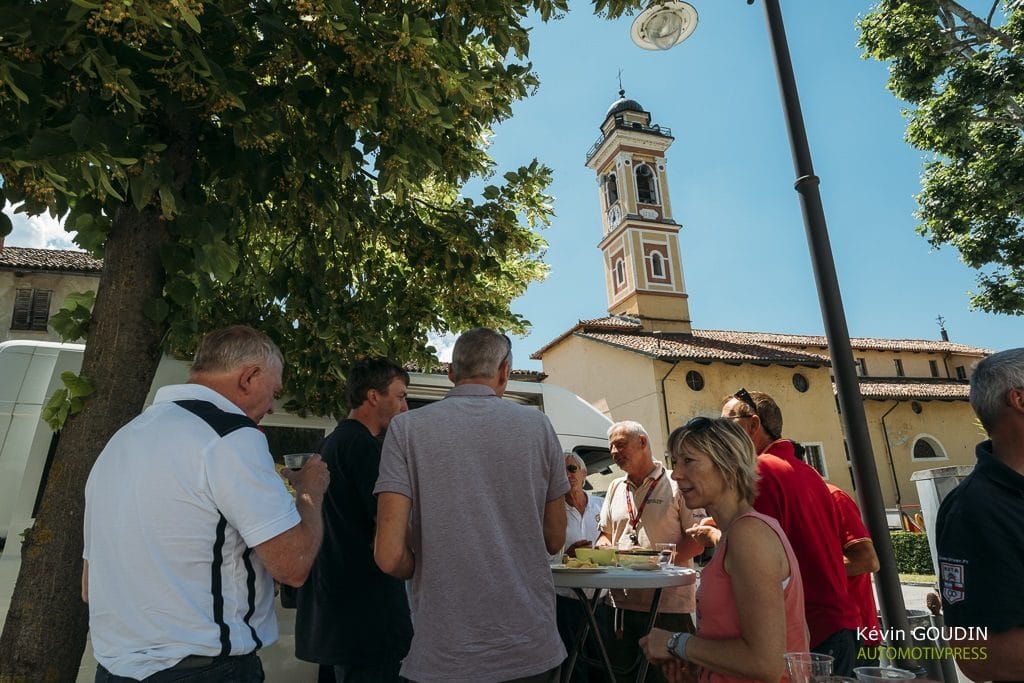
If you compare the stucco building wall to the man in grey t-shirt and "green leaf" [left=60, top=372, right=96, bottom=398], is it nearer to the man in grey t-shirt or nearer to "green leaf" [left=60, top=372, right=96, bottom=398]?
"green leaf" [left=60, top=372, right=96, bottom=398]

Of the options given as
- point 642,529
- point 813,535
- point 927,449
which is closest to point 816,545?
point 813,535

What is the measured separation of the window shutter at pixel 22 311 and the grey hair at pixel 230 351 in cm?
2554

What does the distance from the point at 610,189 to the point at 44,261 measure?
28.0 meters

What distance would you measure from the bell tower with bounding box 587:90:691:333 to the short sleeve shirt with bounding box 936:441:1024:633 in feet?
105

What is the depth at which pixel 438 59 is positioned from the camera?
2.68 meters

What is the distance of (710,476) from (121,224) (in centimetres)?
307

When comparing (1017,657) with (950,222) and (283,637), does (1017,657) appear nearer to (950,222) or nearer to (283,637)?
(283,637)

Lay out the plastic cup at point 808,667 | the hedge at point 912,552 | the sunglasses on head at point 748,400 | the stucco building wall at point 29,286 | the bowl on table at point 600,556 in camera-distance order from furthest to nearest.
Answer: the stucco building wall at point 29,286, the hedge at point 912,552, the sunglasses on head at point 748,400, the bowl on table at point 600,556, the plastic cup at point 808,667

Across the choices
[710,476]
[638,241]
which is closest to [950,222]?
[710,476]

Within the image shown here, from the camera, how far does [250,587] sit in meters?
1.92

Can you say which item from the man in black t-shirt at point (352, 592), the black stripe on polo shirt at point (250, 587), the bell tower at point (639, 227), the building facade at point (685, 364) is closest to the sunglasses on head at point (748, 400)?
the man in black t-shirt at point (352, 592)

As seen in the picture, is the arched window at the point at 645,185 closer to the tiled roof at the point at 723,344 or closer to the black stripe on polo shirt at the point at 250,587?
the tiled roof at the point at 723,344

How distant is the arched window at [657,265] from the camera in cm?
3569

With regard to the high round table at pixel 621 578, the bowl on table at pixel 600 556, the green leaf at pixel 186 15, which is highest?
the green leaf at pixel 186 15
